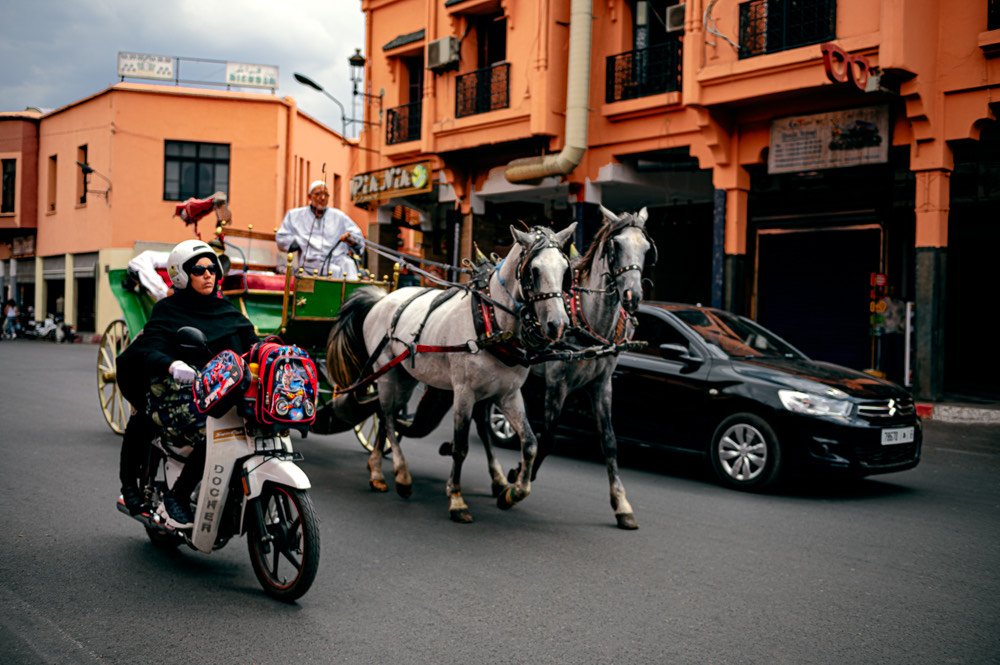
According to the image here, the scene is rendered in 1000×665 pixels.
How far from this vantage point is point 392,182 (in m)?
20.4

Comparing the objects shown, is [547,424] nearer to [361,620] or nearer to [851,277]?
[361,620]

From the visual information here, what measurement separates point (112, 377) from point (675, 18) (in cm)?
1144

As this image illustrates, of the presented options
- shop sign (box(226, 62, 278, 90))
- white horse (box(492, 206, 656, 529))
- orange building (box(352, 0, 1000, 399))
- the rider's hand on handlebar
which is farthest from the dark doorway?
shop sign (box(226, 62, 278, 90))

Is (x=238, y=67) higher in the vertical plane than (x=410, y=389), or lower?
higher

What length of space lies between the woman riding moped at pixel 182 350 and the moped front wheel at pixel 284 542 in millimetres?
490

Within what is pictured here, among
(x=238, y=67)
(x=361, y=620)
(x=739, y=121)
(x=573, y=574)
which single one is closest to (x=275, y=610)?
(x=361, y=620)

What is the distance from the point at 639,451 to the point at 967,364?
10.7 meters

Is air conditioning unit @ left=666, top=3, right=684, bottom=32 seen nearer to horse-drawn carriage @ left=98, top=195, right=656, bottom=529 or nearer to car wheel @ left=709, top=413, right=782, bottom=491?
horse-drawn carriage @ left=98, top=195, right=656, bottom=529

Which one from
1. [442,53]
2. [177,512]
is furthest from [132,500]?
[442,53]

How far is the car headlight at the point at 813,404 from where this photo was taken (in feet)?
23.7

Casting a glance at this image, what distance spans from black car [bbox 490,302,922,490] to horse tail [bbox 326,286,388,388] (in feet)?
4.54

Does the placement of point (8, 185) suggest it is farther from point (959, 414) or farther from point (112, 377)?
point (959, 414)

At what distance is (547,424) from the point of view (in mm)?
6727

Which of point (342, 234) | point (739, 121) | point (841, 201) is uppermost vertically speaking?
point (739, 121)
